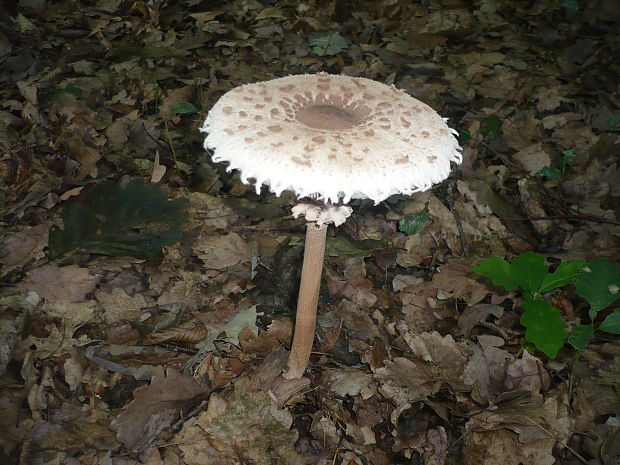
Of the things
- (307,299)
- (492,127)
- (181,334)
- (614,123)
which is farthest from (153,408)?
(614,123)

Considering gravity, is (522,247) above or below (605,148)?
below

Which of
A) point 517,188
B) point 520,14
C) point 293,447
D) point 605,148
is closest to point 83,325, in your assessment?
point 293,447

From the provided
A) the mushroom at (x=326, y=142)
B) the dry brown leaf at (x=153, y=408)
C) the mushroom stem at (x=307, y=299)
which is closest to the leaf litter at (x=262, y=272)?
the dry brown leaf at (x=153, y=408)

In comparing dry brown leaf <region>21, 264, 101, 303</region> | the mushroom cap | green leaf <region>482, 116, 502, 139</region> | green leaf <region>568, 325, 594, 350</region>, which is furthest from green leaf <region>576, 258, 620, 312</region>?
dry brown leaf <region>21, 264, 101, 303</region>

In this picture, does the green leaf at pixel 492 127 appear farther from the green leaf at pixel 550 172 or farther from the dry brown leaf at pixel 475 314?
the dry brown leaf at pixel 475 314

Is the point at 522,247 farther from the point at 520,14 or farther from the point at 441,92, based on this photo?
the point at 520,14

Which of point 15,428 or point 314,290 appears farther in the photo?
point 314,290
